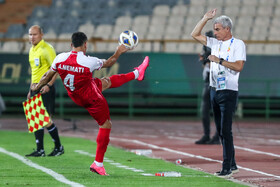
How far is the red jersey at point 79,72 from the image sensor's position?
934 centimetres

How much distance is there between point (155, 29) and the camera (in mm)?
27125

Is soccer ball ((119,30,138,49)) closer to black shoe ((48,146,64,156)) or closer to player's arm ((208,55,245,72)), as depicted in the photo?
player's arm ((208,55,245,72))

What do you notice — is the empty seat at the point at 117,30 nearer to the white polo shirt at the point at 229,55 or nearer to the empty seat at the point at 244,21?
the empty seat at the point at 244,21

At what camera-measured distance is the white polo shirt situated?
9125mm

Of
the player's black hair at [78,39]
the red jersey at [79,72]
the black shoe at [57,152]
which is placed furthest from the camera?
the black shoe at [57,152]

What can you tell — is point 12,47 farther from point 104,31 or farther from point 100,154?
point 100,154

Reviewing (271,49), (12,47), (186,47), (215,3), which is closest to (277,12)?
(215,3)

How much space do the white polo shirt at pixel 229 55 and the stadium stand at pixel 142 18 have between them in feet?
50.7

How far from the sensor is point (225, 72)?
30.2 ft

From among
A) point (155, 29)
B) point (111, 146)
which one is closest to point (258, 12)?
point (155, 29)

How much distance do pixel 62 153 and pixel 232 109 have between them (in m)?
4.04

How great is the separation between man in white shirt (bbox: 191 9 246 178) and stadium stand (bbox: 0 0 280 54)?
15454mm

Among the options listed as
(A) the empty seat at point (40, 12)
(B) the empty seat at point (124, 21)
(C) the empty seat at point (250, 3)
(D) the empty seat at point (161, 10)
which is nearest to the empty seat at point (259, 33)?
(C) the empty seat at point (250, 3)

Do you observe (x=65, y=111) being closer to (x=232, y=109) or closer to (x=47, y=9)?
(x=47, y=9)
